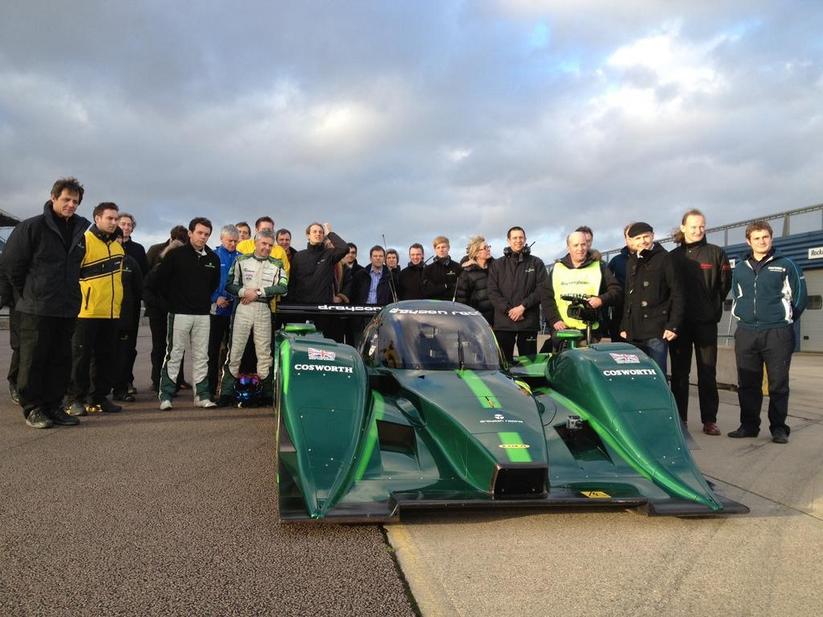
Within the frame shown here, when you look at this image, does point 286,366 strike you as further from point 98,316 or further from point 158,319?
point 158,319

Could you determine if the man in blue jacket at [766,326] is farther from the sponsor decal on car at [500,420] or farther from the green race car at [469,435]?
the sponsor decal on car at [500,420]

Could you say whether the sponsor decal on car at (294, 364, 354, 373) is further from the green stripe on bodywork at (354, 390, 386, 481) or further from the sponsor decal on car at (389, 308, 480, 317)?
the sponsor decal on car at (389, 308, 480, 317)

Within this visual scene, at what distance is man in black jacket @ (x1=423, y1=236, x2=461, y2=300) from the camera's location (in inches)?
321

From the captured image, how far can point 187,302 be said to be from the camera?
651 centimetres

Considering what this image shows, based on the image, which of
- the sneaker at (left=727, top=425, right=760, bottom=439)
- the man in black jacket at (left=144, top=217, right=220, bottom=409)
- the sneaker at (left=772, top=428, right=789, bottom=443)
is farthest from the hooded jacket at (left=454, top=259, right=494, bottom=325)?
the sneaker at (left=772, top=428, right=789, bottom=443)

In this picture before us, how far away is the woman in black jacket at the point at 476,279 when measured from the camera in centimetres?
746

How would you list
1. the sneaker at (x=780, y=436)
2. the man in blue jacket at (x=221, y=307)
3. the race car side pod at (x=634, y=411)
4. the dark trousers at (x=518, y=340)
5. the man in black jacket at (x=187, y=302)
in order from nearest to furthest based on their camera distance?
the race car side pod at (x=634, y=411)
the sneaker at (x=780, y=436)
the man in black jacket at (x=187, y=302)
the dark trousers at (x=518, y=340)
the man in blue jacket at (x=221, y=307)

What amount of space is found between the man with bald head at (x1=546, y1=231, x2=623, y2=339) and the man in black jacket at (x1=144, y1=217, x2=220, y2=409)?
371 cm

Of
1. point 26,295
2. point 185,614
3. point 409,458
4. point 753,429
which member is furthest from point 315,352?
point 753,429

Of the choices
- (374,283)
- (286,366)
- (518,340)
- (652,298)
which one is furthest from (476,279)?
(286,366)

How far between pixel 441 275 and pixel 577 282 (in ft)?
8.16

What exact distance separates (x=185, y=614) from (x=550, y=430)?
7.62ft

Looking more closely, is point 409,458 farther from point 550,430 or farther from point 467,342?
point 467,342

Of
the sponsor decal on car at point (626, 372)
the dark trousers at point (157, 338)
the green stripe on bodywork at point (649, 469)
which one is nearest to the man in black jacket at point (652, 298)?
the sponsor decal on car at point (626, 372)
